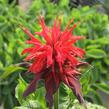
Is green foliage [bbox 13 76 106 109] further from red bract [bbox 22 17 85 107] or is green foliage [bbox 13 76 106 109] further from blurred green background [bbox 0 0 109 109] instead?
blurred green background [bbox 0 0 109 109]

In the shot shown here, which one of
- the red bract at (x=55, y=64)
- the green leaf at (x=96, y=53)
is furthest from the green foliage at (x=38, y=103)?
the green leaf at (x=96, y=53)

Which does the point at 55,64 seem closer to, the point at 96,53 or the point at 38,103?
the point at 38,103

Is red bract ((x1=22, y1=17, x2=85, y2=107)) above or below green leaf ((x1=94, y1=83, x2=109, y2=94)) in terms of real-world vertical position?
above

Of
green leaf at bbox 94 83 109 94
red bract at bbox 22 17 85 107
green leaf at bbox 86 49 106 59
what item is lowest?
green leaf at bbox 94 83 109 94

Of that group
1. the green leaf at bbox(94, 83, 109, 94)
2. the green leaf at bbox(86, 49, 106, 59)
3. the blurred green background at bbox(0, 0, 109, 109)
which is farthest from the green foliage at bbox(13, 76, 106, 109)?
the green leaf at bbox(86, 49, 106, 59)

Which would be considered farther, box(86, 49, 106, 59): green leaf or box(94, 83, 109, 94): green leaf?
box(86, 49, 106, 59): green leaf

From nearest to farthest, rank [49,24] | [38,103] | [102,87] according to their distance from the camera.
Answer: [38,103], [102,87], [49,24]

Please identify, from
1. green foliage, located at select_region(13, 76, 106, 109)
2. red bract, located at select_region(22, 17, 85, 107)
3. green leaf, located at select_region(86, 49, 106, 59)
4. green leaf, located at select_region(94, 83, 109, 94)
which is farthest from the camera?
green leaf, located at select_region(86, 49, 106, 59)

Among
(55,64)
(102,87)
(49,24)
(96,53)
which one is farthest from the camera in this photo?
(49,24)

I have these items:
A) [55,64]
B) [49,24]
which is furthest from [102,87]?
[55,64]

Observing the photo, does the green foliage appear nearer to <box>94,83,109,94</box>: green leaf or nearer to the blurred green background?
the blurred green background

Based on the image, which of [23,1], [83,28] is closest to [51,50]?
[83,28]

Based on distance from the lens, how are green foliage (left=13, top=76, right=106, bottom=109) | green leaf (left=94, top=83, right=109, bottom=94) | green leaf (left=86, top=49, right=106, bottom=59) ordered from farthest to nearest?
green leaf (left=86, top=49, right=106, bottom=59), green leaf (left=94, top=83, right=109, bottom=94), green foliage (left=13, top=76, right=106, bottom=109)

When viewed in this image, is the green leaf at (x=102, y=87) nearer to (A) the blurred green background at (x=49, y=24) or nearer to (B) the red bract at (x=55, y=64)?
(A) the blurred green background at (x=49, y=24)
